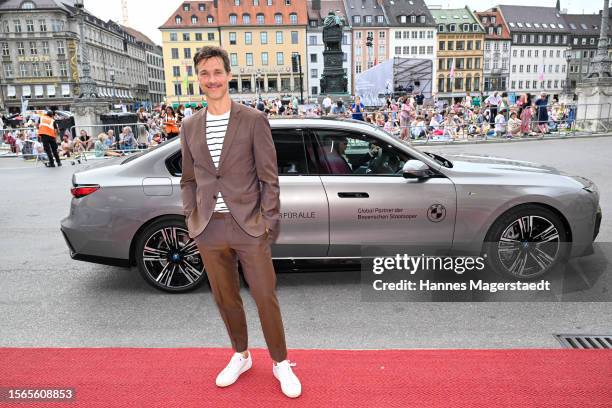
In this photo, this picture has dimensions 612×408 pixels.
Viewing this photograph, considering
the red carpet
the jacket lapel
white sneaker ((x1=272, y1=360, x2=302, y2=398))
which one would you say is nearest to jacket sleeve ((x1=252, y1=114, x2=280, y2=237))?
the jacket lapel

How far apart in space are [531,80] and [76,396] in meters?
115

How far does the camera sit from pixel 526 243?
15.6 feet

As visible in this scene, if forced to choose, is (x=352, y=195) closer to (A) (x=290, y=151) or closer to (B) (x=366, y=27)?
(A) (x=290, y=151)

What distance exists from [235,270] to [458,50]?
101 meters

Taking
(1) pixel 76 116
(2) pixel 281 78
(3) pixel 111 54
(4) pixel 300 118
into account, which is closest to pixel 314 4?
(2) pixel 281 78

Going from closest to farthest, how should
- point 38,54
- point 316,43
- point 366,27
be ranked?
point 38,54
point 316,43
point 366,27

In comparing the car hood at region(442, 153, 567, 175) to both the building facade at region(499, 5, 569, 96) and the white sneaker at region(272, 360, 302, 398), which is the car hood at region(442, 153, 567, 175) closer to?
the white sneaker at region(272, 360, 302, 398)

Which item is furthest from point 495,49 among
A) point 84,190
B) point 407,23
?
point 84,190

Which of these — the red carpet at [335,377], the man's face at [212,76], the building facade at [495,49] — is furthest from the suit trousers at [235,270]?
the building facade at [495,49]

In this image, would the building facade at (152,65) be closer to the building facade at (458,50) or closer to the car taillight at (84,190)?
the building facade at (458,50)

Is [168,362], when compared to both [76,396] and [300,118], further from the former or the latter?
[300,118]

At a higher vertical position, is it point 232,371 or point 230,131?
point 230,131

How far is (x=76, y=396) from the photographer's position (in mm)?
3082

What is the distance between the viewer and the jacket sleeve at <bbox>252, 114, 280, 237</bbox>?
271 cm
